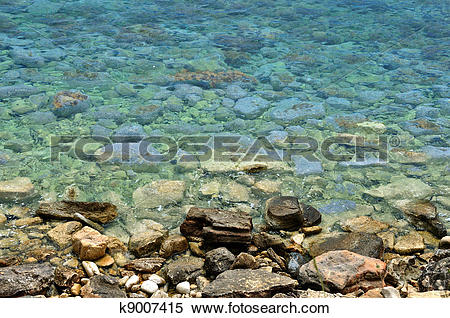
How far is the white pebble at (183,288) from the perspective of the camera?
7.64ft

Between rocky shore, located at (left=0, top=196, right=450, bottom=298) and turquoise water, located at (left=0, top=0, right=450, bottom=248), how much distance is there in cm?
20

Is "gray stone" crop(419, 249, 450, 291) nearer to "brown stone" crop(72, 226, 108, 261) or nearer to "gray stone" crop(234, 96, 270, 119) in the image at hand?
"brown stone" crop(72, 226, 108, 261)


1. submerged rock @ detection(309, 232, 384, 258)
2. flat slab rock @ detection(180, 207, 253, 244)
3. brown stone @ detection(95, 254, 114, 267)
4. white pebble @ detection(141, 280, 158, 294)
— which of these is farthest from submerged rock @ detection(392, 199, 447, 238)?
brown stone @ detection(95, 254, 114, 267)

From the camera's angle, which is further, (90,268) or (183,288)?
(90,268)

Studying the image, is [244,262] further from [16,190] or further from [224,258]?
[16,190]

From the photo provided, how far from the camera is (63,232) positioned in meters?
2.78

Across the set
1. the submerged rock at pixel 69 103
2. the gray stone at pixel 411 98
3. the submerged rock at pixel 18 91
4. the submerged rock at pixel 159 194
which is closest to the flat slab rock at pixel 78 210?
the submerged rock at pixel 159 194

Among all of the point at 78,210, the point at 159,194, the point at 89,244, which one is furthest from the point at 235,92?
the point at 89,244

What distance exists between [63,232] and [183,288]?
84 cm

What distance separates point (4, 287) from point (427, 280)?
180 centimetres

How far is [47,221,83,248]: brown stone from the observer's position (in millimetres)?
2709

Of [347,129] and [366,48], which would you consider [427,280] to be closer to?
[347,129]

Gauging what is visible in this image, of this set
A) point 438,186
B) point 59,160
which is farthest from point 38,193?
point 438,186

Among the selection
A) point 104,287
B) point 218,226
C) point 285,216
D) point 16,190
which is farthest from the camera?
point 16,190
